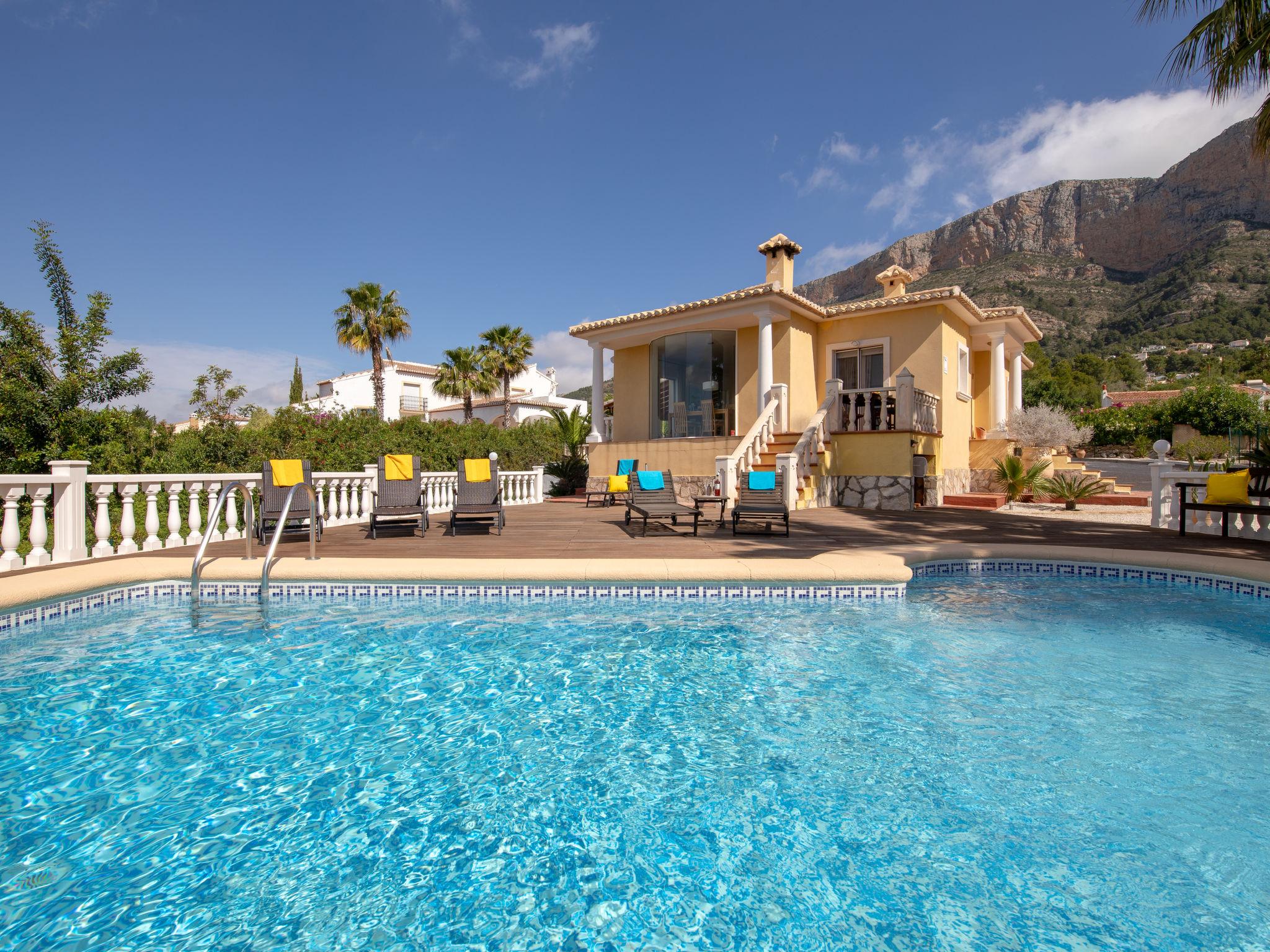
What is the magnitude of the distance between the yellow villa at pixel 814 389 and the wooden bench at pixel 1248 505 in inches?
182

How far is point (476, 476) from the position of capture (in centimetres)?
1044

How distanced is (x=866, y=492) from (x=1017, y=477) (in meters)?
4.09

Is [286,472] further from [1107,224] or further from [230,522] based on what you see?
[1107,224]

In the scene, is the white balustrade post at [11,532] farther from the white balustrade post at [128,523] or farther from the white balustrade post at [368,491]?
the white balustrade post at [368,491]

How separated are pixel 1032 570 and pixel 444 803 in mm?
7340

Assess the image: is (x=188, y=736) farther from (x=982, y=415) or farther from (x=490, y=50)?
(x=982, y=415)

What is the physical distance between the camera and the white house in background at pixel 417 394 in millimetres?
45062

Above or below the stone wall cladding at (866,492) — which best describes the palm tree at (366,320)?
above

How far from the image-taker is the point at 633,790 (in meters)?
2.93

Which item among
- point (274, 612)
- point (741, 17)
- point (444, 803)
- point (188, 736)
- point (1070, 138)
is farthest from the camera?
point (1070, 138)

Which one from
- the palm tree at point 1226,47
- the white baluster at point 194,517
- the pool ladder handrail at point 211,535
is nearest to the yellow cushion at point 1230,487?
the palm tree at point 1226,47

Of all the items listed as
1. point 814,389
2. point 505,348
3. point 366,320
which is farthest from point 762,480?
point 505,348

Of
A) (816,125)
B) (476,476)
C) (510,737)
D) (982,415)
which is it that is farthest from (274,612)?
(816,125)

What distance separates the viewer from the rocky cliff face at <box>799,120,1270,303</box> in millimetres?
68500
